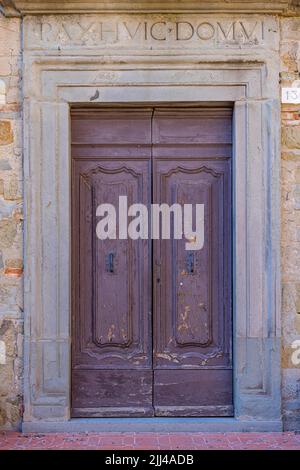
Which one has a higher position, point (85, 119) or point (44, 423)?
point (85, 119)

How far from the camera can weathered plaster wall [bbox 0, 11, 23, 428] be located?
5.61 meters

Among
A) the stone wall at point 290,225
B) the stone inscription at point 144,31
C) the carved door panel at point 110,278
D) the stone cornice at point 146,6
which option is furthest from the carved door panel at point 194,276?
the stone cornice at point 146,6

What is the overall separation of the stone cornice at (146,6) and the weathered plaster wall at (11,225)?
19cm

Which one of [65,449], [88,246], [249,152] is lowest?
[65,449]

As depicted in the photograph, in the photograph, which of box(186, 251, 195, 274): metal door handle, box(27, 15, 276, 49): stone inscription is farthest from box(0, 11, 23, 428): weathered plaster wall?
box(186, 251, 195, 274): metal door handle

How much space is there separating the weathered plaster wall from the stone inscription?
0.74ft

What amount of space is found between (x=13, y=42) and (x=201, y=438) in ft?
11.6

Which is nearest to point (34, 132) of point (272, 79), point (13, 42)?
point (13, 42)

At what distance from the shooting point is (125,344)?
5.74m

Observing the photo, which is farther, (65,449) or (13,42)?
(13,42)

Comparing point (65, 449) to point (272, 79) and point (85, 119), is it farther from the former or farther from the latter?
point (272, 79)

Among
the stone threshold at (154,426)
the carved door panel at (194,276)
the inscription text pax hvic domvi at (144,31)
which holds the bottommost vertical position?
the stone threshold at (154,426)

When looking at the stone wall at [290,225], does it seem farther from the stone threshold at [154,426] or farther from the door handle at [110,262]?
the door handle at [110,262]

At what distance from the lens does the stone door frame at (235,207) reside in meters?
5.57
